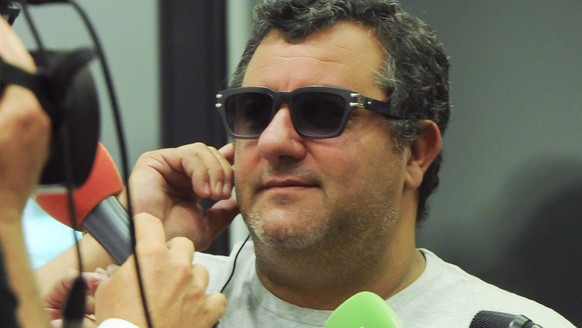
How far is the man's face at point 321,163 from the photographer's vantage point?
64.0 inches

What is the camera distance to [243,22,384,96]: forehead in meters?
1.67

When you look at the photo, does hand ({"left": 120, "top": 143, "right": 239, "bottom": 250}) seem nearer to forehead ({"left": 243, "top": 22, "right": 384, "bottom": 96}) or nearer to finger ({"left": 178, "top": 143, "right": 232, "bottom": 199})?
finger ({"left": 178, "top": 143, "right": 232, "bottom": 199})

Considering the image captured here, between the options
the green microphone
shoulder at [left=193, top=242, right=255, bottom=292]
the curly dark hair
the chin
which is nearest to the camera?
the green microphone

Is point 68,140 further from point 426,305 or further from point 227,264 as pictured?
point 227,264

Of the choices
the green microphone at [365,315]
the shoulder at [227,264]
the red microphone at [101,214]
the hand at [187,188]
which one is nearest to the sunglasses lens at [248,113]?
the hand at [187,188]

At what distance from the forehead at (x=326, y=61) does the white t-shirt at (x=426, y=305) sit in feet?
1.19

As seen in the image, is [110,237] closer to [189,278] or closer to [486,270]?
[189,278]

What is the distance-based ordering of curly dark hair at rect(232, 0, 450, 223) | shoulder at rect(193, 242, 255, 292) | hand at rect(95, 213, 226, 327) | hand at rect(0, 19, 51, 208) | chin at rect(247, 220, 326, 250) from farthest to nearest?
1. shoulder at rect(193, 242, 255, 292)
2. curly dark hair at rect(232, 0, 450, 223)
3. chin at rect(247, 220, 326, 250)
4. hand at rect(95, 213, 226, 327)
5. hand at rect(0, 19, 51, 208)

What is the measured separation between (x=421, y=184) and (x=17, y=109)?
1211 millimetres

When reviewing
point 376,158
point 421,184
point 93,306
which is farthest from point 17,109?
point 421,184

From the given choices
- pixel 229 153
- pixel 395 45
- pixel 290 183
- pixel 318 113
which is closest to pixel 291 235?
pixel 290 183

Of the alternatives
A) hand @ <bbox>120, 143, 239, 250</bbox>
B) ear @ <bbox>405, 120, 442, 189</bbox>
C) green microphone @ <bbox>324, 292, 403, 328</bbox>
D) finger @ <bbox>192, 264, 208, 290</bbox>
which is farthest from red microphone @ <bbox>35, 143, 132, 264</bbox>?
ear @ <bbox>405, 120, 442, 189</bbox>

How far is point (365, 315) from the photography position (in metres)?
1.18

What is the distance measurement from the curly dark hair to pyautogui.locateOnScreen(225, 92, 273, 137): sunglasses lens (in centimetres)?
14
